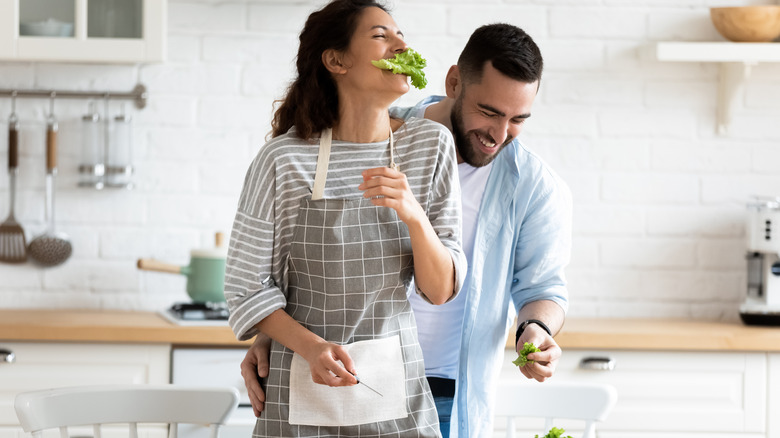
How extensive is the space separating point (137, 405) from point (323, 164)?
523 mm

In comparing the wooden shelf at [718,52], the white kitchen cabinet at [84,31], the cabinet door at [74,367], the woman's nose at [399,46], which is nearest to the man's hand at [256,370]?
the woman's nose at [399,46]

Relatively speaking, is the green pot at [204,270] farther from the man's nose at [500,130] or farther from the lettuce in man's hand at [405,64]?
the lettuce in man's hand at [405,64]

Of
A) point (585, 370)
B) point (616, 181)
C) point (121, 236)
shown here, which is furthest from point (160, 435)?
point (616, 181)

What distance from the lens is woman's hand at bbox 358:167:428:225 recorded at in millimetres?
1179

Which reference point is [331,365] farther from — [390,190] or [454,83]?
[454,83]

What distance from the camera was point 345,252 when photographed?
1308 mm

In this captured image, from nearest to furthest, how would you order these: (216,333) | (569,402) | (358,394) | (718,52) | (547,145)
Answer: (358,394) < (569,402) < (216,333) < (718,52) < (547,145)

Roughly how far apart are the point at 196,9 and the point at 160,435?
1.34 m

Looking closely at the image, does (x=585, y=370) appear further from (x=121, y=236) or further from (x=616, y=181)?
(x=121, y=236)

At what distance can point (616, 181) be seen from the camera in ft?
9.96

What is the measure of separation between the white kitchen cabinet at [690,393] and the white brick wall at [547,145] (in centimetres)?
47

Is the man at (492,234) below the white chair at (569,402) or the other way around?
the other way around

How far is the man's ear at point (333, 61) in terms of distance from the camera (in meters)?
1.36

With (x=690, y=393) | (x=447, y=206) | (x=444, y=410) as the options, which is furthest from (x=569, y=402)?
(x=690, y=393)
